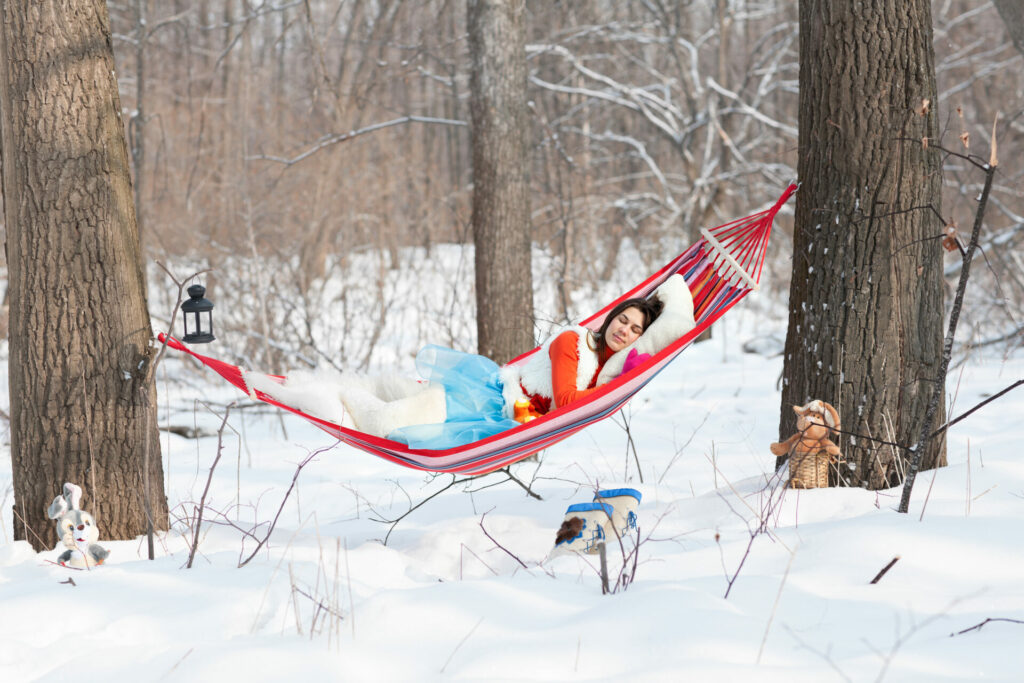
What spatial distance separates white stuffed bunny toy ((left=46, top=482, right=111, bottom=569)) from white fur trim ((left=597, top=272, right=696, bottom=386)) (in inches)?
59.2

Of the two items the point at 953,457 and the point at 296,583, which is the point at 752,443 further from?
the point at 296,583

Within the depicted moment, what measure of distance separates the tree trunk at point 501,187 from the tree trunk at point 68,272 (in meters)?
1.76

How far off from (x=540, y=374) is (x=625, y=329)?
Answer: 0.31 metres

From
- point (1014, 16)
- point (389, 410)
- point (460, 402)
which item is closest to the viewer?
point (389, 410)

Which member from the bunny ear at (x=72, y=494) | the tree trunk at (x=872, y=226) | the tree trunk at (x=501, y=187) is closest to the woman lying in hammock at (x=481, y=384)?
the bunny ear at (x=72, y=494)

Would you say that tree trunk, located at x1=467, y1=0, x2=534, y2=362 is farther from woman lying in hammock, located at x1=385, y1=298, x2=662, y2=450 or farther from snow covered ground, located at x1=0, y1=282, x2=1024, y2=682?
snow covered ground, located at x1=0, y1=282, x2=1024, y2=682

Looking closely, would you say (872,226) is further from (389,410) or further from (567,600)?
(389,410)

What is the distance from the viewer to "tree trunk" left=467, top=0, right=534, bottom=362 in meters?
3.61

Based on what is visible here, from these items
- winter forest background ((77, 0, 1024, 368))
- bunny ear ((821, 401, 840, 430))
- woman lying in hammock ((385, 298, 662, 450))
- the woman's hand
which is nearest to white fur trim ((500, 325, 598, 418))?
woman lying in hammock ((385, 298, 662, 450))

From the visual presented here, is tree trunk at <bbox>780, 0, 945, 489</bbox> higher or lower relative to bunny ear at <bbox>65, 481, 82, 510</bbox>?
higher

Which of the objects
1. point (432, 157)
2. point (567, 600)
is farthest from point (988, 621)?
point (432, 157)

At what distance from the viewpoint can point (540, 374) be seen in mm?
2711

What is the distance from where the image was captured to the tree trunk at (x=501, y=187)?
361 centimetres

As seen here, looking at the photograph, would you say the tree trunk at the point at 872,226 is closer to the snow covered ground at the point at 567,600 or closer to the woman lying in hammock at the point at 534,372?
the snow covered ground at the point at 567,600
